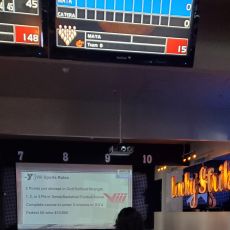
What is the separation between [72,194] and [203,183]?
1.99 meters

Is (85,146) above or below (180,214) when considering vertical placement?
above

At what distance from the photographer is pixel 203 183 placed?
5836mm

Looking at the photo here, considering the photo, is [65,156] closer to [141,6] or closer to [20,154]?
[20,154]

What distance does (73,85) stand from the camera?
4.44 metres

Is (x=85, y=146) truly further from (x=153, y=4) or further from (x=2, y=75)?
(x=153, y=4)

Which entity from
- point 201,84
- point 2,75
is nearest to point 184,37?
point 201,84

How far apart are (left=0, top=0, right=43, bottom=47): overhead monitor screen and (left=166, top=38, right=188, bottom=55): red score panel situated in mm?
725

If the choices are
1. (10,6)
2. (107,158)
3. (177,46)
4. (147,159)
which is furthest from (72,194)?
(10,6)

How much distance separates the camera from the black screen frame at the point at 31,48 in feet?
8.13

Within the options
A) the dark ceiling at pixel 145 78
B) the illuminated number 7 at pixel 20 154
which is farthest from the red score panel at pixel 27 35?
the illuminated number 7 at pixel 20 154

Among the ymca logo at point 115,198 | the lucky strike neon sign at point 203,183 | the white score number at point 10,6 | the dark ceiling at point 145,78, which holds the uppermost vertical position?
the white score number at point 10,6

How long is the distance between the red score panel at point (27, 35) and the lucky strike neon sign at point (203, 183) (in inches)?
125

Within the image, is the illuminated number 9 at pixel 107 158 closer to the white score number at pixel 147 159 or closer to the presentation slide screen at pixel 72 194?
the presentation slide screen at pixel 72 194

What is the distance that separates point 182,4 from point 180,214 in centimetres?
452
